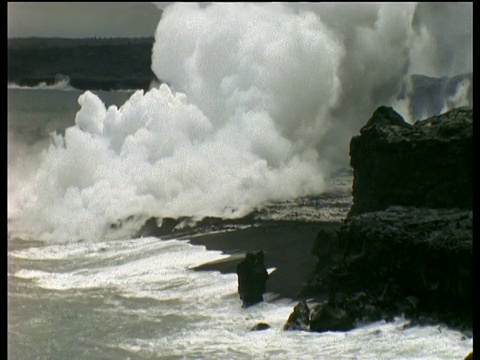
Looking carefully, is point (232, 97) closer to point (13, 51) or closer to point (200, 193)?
point (200, 193)

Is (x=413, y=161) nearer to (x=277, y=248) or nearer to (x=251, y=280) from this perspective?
(x=277, y=248)

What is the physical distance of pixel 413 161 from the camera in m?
8.29

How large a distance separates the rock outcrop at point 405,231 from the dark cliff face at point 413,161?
1 cm

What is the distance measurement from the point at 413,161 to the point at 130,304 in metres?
3.77

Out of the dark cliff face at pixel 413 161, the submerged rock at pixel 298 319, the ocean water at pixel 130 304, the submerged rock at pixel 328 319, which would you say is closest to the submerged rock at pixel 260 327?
the ocean water at pixel 130 304

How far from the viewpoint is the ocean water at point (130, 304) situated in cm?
593

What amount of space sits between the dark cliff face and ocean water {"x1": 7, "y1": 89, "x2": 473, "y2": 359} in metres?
0.81

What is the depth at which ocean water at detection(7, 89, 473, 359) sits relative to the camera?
5930mm

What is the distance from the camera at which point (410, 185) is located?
816 centimetres

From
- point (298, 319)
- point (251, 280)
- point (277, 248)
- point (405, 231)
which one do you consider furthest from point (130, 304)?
point (405, 231)

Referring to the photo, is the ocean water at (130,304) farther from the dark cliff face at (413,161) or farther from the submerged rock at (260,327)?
the dark cliff face at (413,161)

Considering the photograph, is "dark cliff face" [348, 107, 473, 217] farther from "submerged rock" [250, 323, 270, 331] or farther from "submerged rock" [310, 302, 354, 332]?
"submerged rock" [250, 323, 270, 331]
